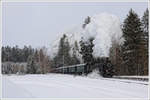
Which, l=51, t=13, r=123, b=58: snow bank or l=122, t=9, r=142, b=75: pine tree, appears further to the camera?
l=51, t=13, r=123, b=58: snow bank

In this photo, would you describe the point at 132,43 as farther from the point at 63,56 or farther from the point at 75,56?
the point at 63,56

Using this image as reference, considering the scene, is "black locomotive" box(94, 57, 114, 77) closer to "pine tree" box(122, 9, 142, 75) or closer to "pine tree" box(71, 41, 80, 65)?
"pine tree" box(122, 9, 142, 75)

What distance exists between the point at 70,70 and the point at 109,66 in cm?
1508

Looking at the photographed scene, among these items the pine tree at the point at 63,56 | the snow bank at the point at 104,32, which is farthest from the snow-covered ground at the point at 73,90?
the pine tree at the point at 63,56

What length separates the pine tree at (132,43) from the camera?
3241 cm

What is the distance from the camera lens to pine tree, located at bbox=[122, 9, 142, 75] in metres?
32.4

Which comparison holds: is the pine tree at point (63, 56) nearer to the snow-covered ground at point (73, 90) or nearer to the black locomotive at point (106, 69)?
the black locomotive at point (106, 69)

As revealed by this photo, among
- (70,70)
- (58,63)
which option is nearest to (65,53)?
(58,63)

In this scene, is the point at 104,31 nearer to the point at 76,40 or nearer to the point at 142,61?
the point at 142,61

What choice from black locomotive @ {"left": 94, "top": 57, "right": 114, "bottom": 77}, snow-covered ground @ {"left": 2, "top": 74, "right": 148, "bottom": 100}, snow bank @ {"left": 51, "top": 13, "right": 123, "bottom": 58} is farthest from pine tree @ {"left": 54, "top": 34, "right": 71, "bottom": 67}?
snow-covered ground @ {"left": 2, "top": 74, "right": 148, "bottom": 100}

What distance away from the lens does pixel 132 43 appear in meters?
33.4

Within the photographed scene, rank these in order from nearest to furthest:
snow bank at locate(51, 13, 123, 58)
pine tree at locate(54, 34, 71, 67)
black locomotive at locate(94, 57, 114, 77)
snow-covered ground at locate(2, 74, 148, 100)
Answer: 1. snow-covered ground at locate(2, 74, 148, 100)
2. black locomotive at locate(94, 57, 114, 77)
3. snow bank at locate(51, 13, 123, 58)
4. pine tree at locate(54, 34, 71, 67)

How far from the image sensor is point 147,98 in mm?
10758

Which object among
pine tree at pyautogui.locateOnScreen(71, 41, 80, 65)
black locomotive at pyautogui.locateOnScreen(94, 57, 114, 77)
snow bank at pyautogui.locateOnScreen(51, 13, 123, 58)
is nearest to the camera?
black locomotive at pyautogui.locateOnScreen(94, 57, 114, 77)
